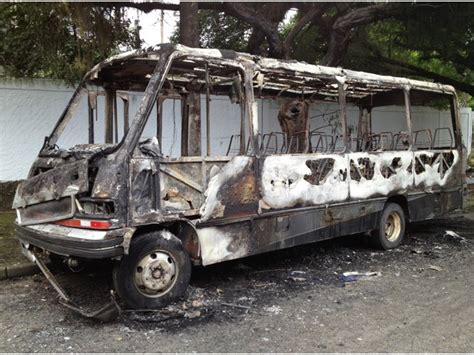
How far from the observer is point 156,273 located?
4.48 metres

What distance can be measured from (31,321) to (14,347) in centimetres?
53

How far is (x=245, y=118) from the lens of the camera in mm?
5242

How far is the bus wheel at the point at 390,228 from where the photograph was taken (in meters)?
7.00

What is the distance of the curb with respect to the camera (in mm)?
5536

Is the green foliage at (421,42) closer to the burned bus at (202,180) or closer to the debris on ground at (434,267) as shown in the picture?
the burned bus at (202,180)

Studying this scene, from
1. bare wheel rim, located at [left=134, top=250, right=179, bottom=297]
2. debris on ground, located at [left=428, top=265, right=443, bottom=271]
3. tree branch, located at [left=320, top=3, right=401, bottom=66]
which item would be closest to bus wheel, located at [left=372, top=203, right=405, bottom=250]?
debris on ground, located at [left=428, top=265, right=443, bottom=271]

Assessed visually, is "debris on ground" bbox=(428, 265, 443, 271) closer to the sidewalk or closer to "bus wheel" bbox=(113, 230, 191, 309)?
"bus wheel" bbox=(113, 230, 191, 309)

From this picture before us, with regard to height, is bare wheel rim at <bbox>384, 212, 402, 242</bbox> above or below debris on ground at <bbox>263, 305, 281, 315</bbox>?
above

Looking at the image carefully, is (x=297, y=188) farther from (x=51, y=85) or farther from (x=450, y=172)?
(x=51, y=85)

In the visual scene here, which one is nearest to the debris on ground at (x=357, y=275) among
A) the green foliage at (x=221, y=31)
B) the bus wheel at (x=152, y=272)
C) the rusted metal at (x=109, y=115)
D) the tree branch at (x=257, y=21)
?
the bus wheel at (x=152, y=272)

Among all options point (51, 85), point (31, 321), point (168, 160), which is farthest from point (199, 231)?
point (51, 85)

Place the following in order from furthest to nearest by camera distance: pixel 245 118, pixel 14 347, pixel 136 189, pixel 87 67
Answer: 1. pixel 87 67
2. pixel 245 118
3. pixel 136 189
4. pixel 14 347

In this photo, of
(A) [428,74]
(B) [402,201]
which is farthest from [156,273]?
(A) [428,74]

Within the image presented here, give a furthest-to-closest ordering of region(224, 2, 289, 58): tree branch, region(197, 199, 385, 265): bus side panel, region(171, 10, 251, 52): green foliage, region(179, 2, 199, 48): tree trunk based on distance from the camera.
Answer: region(171, 10, 251, 52): green foliage < region(224, 2, 289, 58): tree branch < region(179, 2, 199, 48): tree trunk < region(197, 199, 385, 265): bus side panel
